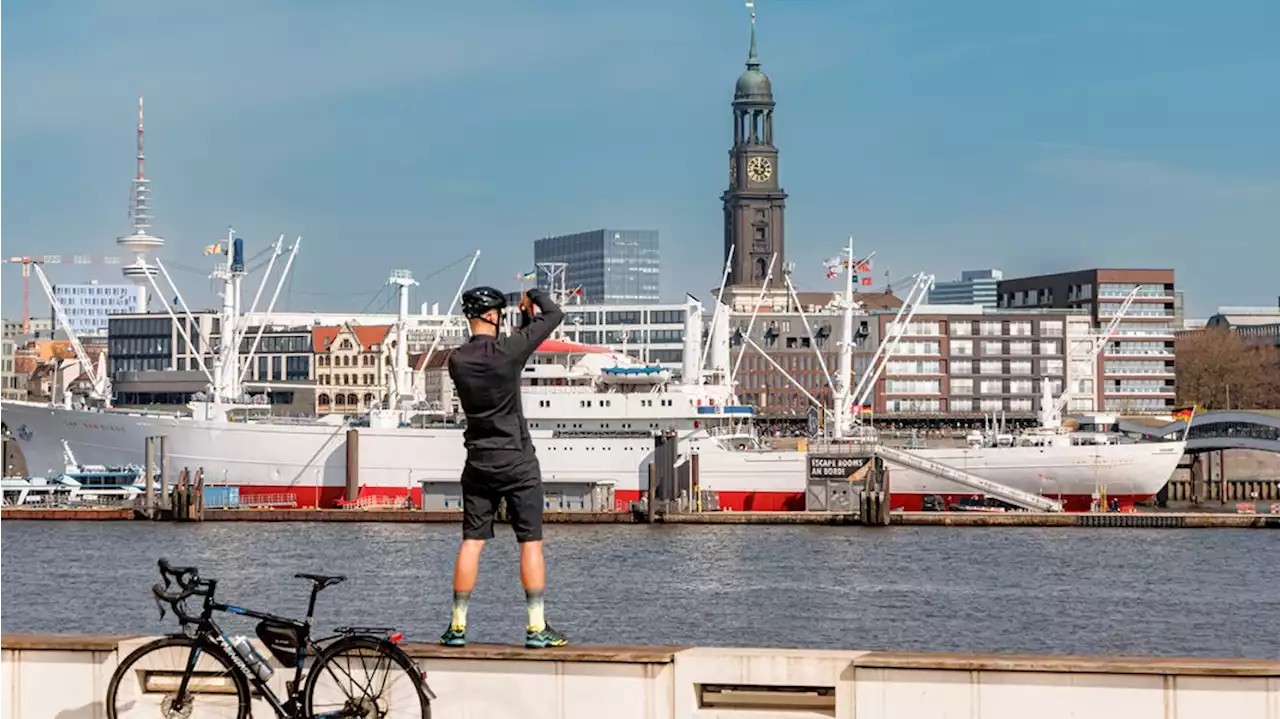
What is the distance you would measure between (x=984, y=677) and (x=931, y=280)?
8589cm

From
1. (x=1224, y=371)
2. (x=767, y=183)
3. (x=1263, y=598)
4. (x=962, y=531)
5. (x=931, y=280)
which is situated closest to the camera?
(x=1263, y=598)

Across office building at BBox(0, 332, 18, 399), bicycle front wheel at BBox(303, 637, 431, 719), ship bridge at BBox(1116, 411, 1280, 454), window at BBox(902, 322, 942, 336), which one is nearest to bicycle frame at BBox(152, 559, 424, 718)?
bicycle front wheel at BBox(303, 637, 431, 719)

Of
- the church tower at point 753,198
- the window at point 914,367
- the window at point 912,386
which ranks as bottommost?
the window at point 912,386

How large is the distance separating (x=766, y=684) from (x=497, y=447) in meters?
2.02

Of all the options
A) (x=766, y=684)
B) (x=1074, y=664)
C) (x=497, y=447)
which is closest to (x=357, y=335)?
(x=497, y=447)

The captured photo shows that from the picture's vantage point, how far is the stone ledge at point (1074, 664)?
10.3 meters

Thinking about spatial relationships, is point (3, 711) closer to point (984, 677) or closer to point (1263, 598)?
point (984, 677)

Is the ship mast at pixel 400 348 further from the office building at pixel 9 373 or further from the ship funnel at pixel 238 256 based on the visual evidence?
the office building at pixel 9 373

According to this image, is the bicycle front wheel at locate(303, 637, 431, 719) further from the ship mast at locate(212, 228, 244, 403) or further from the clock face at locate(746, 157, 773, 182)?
the clock face at locate(746, 157, 773, 182)

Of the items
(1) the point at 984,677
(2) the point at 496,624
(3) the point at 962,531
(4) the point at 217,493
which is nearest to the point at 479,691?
(1) the point at 984,677

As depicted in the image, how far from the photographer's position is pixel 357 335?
500 ft

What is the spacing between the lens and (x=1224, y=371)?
152 meters

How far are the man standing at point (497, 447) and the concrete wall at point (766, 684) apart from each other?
33 cm

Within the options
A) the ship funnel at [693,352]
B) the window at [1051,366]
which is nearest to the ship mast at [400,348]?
the ship funnel at [693,352]
